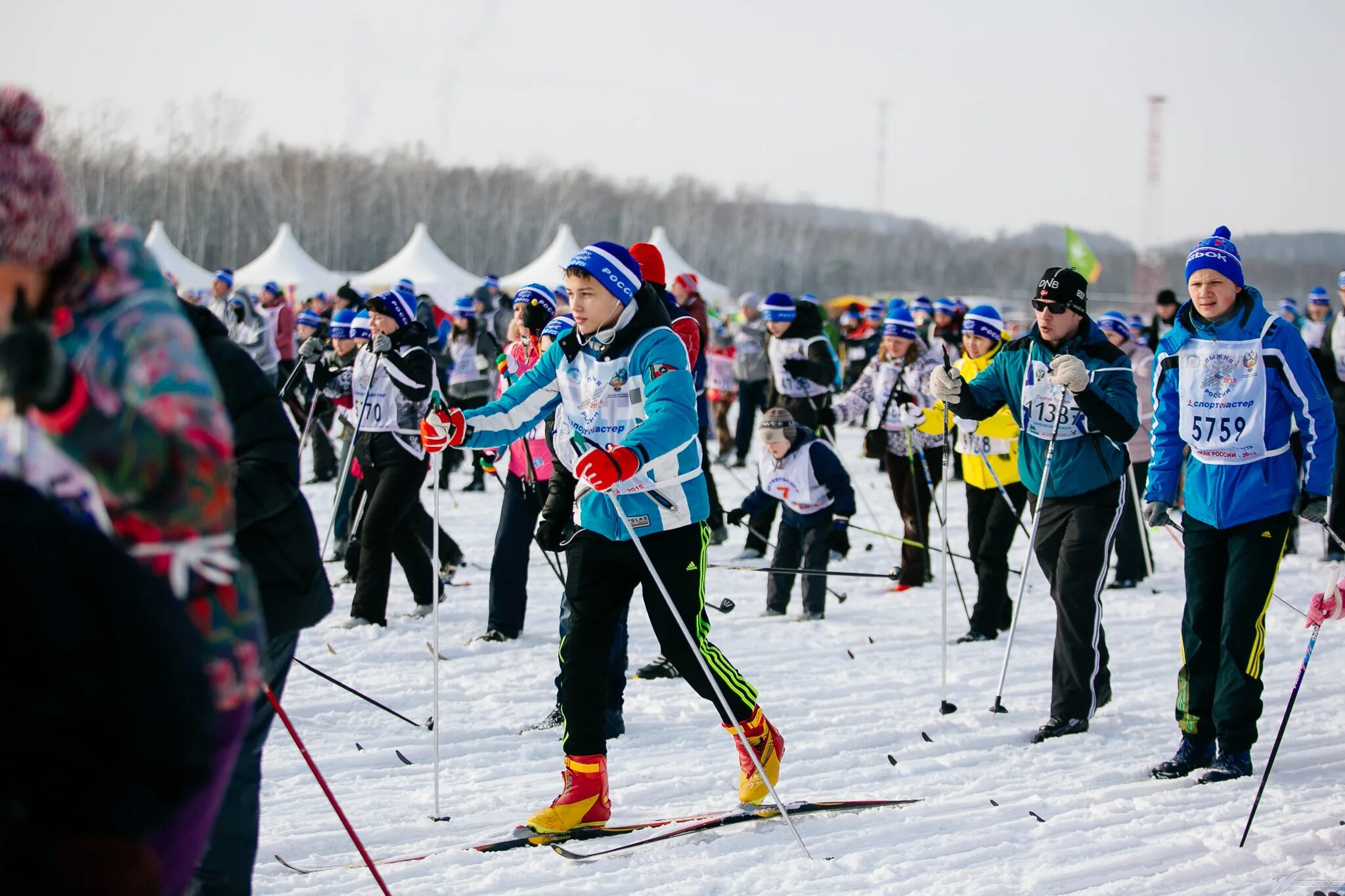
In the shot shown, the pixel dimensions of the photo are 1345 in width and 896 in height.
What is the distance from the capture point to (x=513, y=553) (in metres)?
6.66

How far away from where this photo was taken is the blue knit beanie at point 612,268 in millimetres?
3951

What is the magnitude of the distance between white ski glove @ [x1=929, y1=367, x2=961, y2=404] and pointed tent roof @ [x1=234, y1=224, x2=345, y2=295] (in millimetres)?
23625

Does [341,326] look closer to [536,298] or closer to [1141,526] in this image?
[536,298]

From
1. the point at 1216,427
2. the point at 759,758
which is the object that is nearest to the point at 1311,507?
the point at 1216,427

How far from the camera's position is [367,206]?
69.4 m

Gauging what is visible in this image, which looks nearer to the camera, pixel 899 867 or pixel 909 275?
pixel 899 867

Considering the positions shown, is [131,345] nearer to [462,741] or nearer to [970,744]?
[462,741]

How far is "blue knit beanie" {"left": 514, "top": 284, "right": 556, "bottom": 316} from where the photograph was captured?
6473 millimetres

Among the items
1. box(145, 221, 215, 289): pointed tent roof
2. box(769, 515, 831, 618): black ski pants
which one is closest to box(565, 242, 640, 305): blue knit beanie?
box(769, 515, 831, 618): black ski pants

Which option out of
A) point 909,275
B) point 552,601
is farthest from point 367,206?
point 552,601

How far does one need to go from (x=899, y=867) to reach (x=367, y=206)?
6986cm

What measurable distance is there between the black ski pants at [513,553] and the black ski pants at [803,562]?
1662 millimetres

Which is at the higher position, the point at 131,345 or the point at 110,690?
the point at 131,345

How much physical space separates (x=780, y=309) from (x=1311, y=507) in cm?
533
